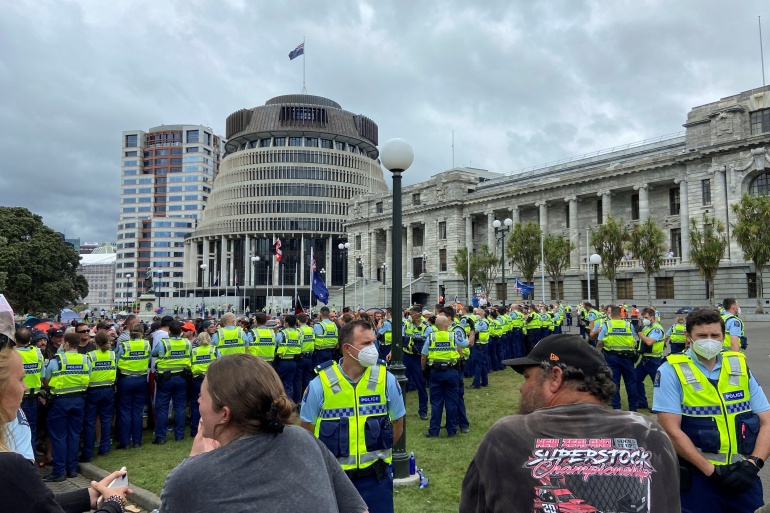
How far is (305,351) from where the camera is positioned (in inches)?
528

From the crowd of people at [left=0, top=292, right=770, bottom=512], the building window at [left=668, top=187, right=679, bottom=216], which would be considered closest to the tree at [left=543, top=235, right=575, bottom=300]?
the building window at [left=668, top=187, right=679, bottom=216]

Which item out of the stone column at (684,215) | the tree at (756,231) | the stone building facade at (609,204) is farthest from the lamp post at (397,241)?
the stone column at (684,215)

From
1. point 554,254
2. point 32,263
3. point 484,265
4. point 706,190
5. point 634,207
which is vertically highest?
point 706,190

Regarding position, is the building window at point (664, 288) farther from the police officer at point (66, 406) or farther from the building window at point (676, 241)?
the police officer at point (66, 406)

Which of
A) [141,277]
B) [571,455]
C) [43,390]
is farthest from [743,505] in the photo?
[141,277]

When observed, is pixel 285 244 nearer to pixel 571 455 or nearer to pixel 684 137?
pixel 684 137

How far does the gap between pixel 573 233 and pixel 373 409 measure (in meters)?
57.0

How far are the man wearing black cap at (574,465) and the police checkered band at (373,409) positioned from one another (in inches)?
91.4

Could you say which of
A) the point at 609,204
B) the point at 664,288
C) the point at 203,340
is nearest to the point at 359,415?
the point at 203,340

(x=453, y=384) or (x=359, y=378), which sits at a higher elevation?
(x=359, y=378)

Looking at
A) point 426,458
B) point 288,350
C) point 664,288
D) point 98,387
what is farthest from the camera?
point 664,288

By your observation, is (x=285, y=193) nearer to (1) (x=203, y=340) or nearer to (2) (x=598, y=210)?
(2) (x=598, y=210)

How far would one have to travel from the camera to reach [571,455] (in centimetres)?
215

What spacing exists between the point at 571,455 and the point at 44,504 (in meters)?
2.19
